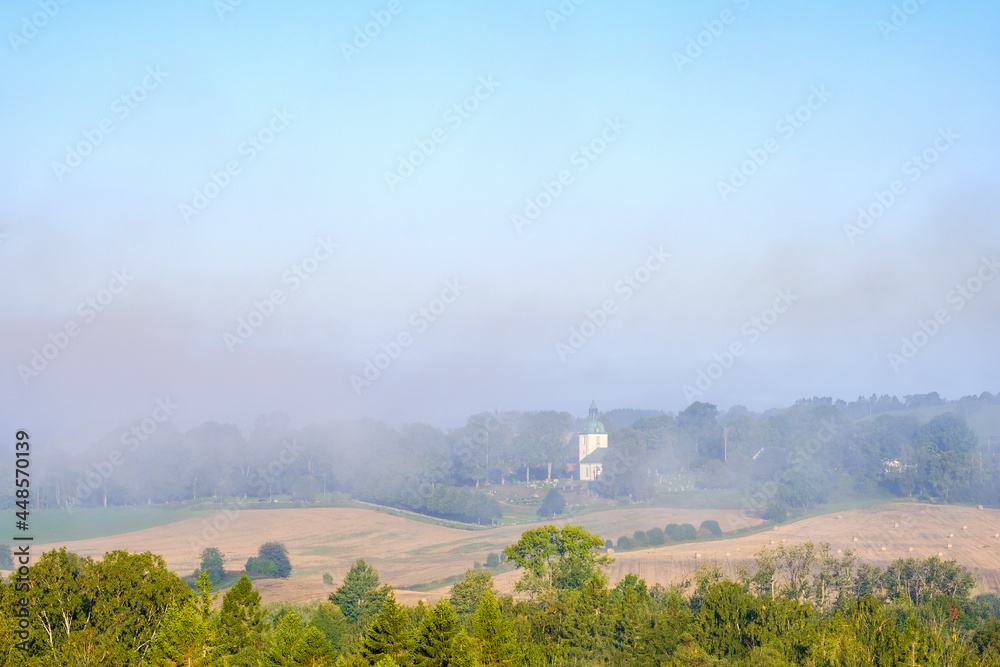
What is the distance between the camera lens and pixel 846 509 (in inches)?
5704

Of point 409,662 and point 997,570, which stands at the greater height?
point 409,662

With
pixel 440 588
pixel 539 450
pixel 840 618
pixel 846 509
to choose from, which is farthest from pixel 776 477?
pixel 840 618

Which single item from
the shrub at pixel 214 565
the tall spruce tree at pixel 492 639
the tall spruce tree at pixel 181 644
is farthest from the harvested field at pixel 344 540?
the tall spruce tree at pixel 181 644

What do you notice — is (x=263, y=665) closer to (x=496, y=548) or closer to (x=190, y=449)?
(x=496, y=548)

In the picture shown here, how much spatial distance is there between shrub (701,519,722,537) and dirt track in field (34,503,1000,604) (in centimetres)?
419

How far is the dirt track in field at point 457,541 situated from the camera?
339ft

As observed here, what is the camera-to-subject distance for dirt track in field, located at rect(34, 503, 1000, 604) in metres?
103

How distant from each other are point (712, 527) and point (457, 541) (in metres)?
38.3

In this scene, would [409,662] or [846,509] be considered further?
[846,509]

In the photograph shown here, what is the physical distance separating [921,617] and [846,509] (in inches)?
3645

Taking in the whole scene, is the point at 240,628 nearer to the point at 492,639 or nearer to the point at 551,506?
the point at 492,639

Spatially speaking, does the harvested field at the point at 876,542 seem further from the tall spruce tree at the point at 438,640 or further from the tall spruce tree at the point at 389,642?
the tall spruce tree at the point at 389,642

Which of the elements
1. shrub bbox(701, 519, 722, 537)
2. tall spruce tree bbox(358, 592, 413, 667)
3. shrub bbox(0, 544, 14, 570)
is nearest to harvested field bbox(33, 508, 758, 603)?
shrub bbox(701, 519, 722, 537)

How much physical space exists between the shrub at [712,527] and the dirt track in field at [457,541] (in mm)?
4186
